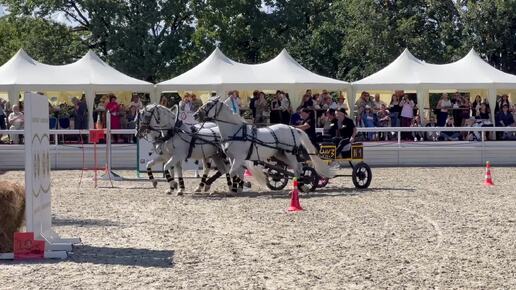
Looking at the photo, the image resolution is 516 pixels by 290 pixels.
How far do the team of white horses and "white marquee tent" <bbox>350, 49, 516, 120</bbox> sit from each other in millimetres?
14023

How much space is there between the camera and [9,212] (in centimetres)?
1193

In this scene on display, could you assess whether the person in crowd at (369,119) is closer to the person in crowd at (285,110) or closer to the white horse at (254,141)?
the person in crowd at (285,110)

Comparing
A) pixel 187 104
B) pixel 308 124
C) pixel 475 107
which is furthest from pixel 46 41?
pixel 308 124

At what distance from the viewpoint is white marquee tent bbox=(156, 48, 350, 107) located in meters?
33.4

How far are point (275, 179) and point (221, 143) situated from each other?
151 cm

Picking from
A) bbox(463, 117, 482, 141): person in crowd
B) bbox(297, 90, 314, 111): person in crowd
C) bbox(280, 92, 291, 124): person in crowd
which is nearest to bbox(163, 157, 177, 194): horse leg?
bbox(297, 90, 314, 111): person in crowd

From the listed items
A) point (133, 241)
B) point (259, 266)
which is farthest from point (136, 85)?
point (259, 266)

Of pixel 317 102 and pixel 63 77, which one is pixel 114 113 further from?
pixel 317 102

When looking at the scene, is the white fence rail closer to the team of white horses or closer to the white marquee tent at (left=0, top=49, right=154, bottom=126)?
the white marquee tent at (left=0, top=49, right=154, bottom=126)

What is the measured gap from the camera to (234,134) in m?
19.9

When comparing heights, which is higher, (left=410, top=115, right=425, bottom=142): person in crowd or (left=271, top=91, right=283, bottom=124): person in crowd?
(left=271, top=91, right=283, bottom=124): person in crowd

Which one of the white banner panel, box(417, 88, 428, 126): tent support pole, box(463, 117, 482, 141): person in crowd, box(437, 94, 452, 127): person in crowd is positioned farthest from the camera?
box(417, 88, 428, 126): tent support pole

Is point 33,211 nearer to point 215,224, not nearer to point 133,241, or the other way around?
point 133,241

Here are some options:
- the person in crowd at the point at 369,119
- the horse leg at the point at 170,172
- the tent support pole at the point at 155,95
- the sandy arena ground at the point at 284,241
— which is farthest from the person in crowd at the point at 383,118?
the horse leg at the point at 170,172
